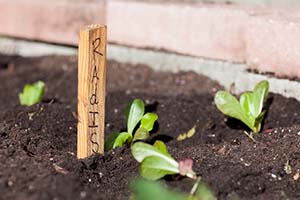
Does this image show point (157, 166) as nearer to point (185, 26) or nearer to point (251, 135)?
point (251, 135)

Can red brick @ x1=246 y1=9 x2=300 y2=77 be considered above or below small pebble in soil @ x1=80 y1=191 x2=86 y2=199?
above

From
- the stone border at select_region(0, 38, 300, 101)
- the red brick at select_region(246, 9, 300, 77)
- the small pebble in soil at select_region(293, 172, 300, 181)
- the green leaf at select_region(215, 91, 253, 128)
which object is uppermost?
the red brick at select_region(246, 9, 300, 77)

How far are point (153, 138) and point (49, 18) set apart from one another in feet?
4.94

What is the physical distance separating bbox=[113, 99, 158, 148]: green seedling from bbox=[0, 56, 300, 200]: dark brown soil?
7cm

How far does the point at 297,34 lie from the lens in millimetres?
2645

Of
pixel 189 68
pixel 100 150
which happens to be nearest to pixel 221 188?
pixel 100 150

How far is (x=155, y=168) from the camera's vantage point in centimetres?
185

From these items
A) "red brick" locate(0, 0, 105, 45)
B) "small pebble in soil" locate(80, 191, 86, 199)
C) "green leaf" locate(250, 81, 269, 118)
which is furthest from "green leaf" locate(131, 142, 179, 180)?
"red brick" locate(0, 0, 105, 45)

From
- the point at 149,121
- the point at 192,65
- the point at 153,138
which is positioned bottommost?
the point at 153,138

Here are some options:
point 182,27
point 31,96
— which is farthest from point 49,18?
point 31,96

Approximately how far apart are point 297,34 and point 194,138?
56cm

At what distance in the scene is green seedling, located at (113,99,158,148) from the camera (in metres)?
2.20

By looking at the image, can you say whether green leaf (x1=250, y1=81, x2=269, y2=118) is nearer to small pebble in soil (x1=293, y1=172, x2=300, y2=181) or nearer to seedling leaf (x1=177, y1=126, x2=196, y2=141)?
seedling leaf (x1=177, y1=126, x2=196, y2=141)

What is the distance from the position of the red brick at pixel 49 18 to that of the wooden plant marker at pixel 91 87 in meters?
1.54
